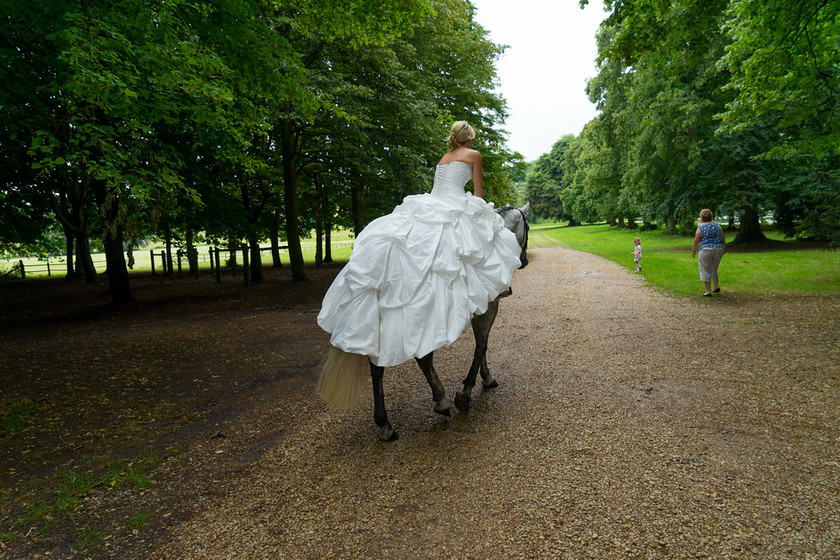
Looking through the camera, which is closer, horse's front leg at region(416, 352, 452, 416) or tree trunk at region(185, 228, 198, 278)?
horse's front leg at region(416, 352, 452, 416)

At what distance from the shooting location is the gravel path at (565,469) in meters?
2.62

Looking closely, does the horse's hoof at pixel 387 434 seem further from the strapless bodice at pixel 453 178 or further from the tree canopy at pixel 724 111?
the tree canopy at pixel 724 111

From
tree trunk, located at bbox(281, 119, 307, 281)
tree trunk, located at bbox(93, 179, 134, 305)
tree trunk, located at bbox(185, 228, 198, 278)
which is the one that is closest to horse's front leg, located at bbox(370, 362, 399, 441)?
tree trunk, located at bbox(93, 179, 134, 305)

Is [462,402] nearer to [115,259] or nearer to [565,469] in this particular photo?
[565,469]

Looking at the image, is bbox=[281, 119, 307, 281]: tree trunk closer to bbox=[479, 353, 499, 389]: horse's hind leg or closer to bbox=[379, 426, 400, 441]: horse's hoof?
bbox=[479, 353, 499, 389]: horse's hind leg

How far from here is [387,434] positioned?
4.00 m

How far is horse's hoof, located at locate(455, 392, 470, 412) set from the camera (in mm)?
4367

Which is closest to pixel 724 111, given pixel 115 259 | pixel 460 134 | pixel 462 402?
pixel 460 134

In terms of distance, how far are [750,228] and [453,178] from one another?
947 inches

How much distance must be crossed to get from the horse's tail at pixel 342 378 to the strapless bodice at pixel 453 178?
184 centimetres

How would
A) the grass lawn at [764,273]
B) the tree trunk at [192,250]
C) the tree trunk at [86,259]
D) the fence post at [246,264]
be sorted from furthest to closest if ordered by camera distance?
the tree trunk at [86,259], the fence post at [246,264], the tree trunk at [192,250], the grass lawn at [764,273]

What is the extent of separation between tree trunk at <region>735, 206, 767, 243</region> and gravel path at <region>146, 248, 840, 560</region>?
761 inches

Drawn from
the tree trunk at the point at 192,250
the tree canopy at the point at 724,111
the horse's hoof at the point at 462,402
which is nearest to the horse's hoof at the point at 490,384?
the horse's hoof at the point at 462,402

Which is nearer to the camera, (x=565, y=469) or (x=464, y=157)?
(x=565, y=469)
